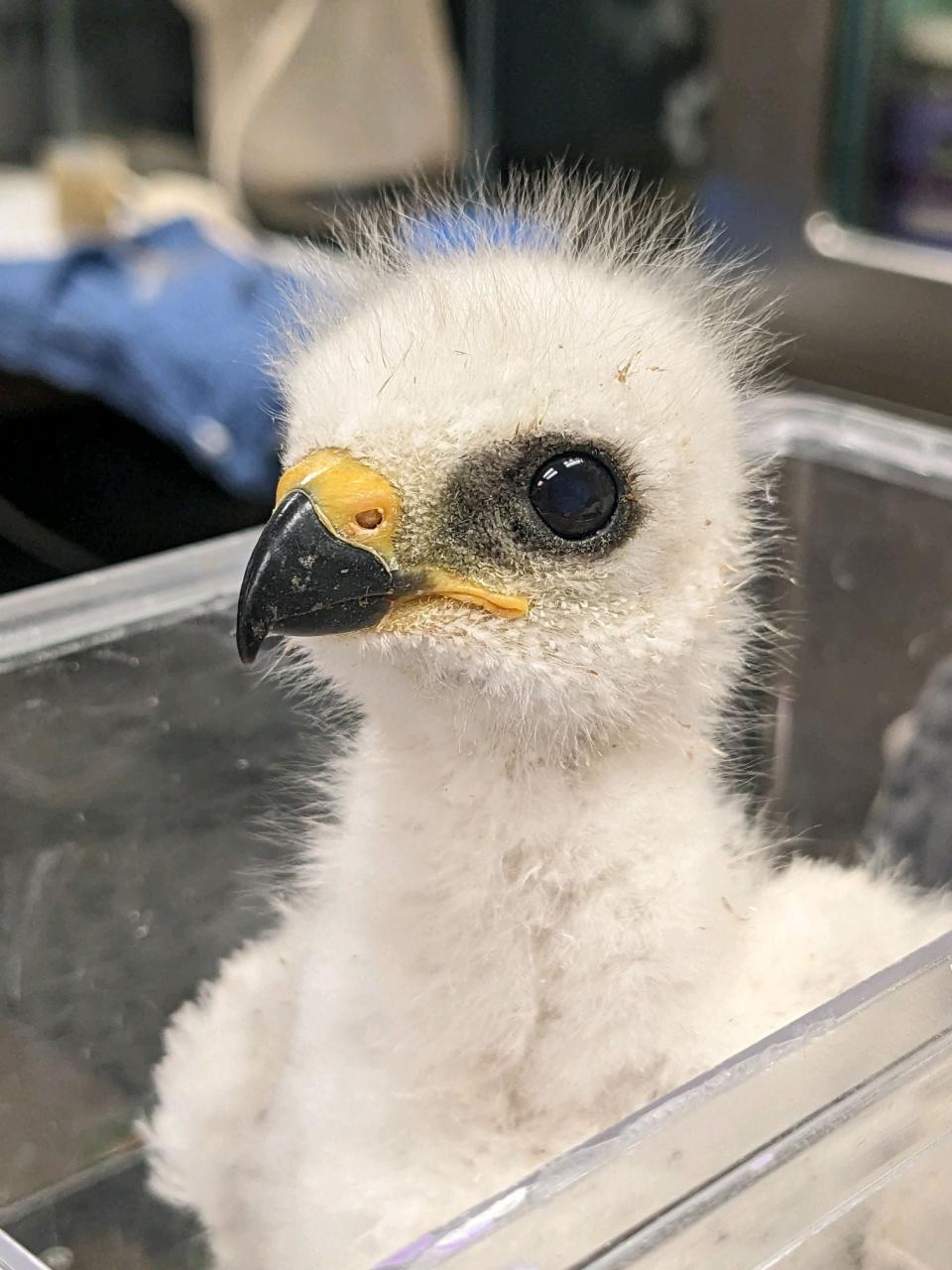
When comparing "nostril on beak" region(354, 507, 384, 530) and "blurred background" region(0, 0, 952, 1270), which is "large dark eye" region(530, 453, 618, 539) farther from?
"blurred background" region(0, 0, 952, 1270)

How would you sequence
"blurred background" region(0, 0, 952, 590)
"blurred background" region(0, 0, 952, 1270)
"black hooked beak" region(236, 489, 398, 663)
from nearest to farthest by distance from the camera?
"black hooked beak" region(236, 489, 398, 663) < "blurred background" region(0, 0, 952, 1270) < "blurred background" region(0, 0, 952, 590)

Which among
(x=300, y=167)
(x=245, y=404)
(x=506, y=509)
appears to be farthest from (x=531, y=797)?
(x=300, y=167)

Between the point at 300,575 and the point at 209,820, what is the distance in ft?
1.05

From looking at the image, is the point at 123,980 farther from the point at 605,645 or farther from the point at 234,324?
the point at 234,324

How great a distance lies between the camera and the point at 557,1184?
0.44 m

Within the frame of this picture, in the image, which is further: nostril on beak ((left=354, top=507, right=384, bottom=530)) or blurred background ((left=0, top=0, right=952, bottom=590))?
blurred background ((left=0, top=0, right=952, bottom=590))

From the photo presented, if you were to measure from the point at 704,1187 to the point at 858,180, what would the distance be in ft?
3.31

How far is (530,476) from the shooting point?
52 centimetres

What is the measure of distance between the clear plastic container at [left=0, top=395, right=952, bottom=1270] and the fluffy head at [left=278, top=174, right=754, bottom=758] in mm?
116

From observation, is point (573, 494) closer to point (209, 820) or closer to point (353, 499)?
point (353, 499)

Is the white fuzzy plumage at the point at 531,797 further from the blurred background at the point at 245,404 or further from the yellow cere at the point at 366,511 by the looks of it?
the blurred background at the point at 245,404

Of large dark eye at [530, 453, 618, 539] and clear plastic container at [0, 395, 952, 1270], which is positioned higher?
large dark eye at [530, 453, 618, 539]

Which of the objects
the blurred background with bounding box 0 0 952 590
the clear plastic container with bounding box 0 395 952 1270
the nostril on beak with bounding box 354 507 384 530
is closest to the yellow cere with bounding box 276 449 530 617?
the nostril on beak with bounding box 354 507 384 530

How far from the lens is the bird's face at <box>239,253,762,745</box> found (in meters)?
0.51
